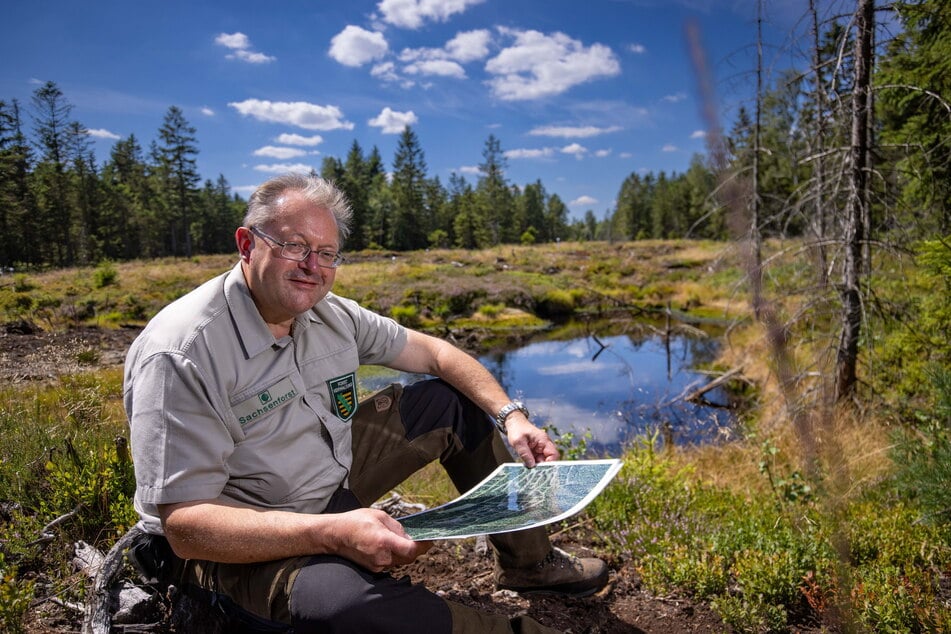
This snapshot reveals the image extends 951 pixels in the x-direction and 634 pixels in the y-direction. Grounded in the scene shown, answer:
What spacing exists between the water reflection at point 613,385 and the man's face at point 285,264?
438 centimetres

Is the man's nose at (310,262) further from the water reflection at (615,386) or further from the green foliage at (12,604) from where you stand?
the water reflection at (615,386)

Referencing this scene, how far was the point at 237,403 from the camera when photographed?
2.12 m

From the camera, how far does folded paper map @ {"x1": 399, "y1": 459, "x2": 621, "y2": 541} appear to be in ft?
6.72

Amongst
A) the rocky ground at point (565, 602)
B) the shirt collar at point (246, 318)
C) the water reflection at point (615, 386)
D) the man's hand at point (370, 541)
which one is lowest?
the water reflection at point (615, 386)

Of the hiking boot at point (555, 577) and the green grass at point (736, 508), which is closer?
the green grass at point (736, 508)

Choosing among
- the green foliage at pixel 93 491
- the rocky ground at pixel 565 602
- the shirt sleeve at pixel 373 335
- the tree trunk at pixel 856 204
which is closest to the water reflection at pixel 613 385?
the tree trunk at pixel 856 204

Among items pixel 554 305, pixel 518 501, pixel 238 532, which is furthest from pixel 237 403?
pixel 554 305

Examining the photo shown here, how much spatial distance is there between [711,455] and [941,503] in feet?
11.3

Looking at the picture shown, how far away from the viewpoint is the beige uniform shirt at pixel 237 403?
73.0 inches

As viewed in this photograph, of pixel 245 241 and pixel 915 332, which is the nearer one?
pixel 245 241

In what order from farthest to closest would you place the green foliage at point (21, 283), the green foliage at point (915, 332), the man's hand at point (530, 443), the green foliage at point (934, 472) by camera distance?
the green foliage at point (21, 283)
the green foliage at point (915, 332)
the green foliage at point (934, 472)
the man's hand at point (530, 443)

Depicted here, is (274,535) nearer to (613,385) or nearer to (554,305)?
(613,385)

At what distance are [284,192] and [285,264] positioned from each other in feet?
0.92

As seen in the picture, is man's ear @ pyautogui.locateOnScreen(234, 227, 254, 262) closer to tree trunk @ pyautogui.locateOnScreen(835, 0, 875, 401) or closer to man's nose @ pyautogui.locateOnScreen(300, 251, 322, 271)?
man's nose @ pyautogui.locateOnScreen(300, 251, 322, 271)
